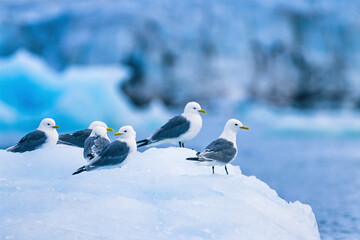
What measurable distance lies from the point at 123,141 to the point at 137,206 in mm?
403

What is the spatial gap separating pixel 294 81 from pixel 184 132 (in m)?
11.3

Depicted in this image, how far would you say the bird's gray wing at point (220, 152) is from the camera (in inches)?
98.4

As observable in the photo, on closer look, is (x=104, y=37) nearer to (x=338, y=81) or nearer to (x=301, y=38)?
(x=301, y=38)

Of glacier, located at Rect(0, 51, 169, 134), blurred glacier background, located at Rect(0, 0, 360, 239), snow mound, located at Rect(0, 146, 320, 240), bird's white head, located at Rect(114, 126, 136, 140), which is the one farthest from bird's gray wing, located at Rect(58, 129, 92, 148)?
glacier, located at Rect(0, 51, 169, 134)

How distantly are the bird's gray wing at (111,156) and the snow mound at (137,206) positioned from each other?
0.06 meters

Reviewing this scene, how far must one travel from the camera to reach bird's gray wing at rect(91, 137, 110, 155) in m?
2.65

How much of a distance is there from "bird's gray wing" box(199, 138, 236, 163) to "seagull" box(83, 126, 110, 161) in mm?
556

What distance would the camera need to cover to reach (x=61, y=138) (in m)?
3.11

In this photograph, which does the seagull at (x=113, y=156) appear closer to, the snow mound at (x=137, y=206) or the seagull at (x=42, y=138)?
the snow mound at (x=137, y=206)

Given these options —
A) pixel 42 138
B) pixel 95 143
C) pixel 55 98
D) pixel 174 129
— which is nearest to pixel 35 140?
pixel 42 138

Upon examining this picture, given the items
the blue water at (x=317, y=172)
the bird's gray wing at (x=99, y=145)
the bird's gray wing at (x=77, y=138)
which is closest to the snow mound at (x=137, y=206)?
the bird's gray wing at (x=99, y=145)

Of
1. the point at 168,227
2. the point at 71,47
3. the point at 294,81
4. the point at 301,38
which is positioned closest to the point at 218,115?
the point at 294,81

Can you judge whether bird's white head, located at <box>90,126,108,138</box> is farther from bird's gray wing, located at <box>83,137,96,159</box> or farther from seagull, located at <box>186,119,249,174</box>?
seagull, located at <box>186,119,249,174</box>

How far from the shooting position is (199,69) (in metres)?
12.8
